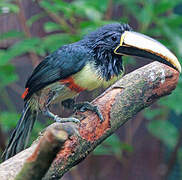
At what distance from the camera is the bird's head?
117 cm

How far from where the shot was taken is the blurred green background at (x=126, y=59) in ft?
4.79

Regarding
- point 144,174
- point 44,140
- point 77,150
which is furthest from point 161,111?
point 44,140

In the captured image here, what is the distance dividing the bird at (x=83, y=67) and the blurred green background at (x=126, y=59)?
14 centimetres

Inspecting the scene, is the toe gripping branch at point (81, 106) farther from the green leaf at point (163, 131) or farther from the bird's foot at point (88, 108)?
the green leaf at point (163, 131)

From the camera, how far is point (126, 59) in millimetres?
1613

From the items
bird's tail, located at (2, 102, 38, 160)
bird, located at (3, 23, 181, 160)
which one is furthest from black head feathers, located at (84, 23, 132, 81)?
bird's tail, located at (2, 102, 38, 160)

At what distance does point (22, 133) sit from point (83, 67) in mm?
323

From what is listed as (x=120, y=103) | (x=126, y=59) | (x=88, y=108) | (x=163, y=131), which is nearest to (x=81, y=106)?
(x=88, y=108)

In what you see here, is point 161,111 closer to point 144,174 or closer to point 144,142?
point 144,142

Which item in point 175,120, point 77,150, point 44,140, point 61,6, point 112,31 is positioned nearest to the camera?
point 44,140

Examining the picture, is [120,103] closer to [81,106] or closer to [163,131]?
[81,106]

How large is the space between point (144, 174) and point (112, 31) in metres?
1.25

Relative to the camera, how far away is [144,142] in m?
2.15

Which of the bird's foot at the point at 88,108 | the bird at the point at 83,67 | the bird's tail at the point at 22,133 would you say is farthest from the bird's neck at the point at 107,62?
the bird's tail at the point at 22,133
